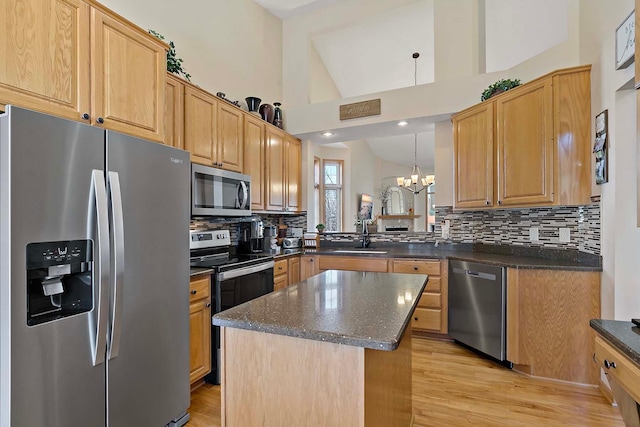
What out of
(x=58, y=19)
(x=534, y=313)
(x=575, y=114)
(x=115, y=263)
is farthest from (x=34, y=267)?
(x=575, y=114)

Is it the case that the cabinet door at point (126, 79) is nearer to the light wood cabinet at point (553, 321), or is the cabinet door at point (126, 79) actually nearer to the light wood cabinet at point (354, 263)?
the light wood cabinet at point (354, 263)

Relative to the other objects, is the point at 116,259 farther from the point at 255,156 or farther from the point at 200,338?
the point at 255,156

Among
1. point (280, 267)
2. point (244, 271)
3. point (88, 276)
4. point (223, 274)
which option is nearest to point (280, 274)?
point (280, 267)

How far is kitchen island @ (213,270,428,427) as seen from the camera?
953 mm

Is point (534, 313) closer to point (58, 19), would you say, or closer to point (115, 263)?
point (115, 263)

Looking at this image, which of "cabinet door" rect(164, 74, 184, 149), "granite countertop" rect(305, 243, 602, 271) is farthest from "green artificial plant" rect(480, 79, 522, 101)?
"cabinet door" rect(164, 74, 184, 149)

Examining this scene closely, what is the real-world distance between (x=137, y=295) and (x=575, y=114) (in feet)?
10.5

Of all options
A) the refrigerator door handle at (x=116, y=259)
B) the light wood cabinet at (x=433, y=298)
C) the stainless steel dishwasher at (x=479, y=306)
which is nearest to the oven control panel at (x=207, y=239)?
the refrigerator door handle at (x=116, y=259)

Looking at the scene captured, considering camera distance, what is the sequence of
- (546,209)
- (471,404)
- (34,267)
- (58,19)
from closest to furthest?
(34,267) < (58,19) < (471,404) < (546,209)

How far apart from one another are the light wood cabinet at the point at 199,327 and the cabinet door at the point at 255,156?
1243mm

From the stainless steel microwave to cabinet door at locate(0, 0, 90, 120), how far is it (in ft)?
3.29

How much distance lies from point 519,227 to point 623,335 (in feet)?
7.44

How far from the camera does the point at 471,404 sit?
2.11 metres

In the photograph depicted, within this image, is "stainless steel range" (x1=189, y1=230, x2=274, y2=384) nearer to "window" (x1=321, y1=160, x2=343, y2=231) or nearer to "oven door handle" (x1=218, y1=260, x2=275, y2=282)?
"oven door handle" (x1=218, y1=260, x2=275, y2=282)
